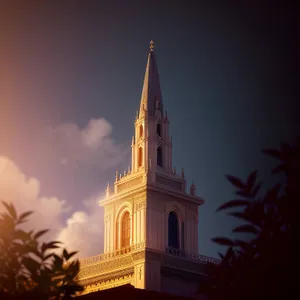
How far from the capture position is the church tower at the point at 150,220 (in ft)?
151

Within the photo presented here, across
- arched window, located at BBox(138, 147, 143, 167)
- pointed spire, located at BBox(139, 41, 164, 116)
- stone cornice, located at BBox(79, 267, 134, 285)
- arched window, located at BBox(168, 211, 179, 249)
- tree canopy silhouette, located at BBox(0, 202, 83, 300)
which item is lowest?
tree canopy silhouette, located at BBox(0, 202, 83, 300)

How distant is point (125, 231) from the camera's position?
5125cm

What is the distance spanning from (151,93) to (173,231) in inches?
439

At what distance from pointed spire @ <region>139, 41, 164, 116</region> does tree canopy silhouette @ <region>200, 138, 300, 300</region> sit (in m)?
41.9

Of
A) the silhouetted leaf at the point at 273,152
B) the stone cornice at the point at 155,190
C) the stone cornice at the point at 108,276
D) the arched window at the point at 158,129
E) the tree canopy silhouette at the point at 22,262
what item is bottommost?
the tree canopy silhouette at the point at 22,262

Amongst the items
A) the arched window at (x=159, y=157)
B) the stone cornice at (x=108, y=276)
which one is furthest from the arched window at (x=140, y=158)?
the stone cornice at (x=108, y=276)

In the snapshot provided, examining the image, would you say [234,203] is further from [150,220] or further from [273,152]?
[150,220]

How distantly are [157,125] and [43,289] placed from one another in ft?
140

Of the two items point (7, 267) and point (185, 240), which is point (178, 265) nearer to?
point (185, 240)

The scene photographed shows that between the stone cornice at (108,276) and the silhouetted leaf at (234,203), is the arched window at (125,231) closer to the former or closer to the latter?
the stone cornice at (108,276)

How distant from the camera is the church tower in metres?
46.1

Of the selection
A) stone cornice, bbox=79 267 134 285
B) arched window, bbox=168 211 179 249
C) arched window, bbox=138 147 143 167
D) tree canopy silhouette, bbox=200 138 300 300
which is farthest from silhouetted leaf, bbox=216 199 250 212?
arched window, bbox=138 147 143 167

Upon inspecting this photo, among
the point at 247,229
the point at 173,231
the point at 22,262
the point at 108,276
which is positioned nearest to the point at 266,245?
the point at 247,229

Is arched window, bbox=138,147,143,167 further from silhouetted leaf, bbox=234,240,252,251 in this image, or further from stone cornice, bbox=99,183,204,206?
silhouetted leaf, bbox=234,240,252,251
